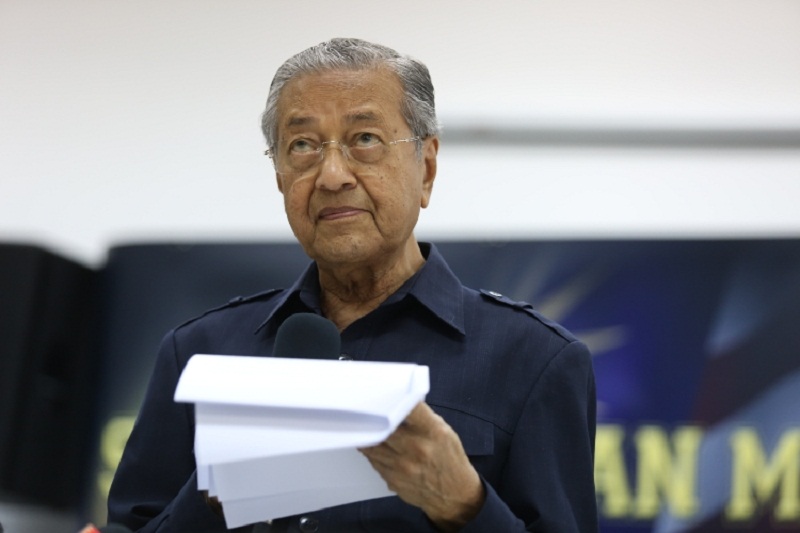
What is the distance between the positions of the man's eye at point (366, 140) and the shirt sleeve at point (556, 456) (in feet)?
1.32

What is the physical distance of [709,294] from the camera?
2707 millimetres

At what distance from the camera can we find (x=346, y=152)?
60.7 inches

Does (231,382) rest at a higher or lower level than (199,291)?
higher

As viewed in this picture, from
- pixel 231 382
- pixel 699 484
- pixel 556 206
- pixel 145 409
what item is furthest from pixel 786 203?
pixel 231 382

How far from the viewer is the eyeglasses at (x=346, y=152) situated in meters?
1.54

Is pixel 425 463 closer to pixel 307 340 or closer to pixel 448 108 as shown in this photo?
pixel 307 340

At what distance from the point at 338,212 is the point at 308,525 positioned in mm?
442

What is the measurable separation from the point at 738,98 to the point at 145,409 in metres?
2.14

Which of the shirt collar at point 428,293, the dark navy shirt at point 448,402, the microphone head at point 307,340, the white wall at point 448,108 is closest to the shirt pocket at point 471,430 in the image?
the dark navy shirt at point 448,402

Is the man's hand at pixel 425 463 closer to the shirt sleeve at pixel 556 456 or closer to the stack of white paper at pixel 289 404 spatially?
the stack of white paper at pixel 289 404

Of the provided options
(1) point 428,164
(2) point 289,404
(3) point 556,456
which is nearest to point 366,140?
(1) point 428,164

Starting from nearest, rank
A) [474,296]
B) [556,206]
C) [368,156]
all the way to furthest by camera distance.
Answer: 1. [368,156]
2. [474,296]
3. [556,206]

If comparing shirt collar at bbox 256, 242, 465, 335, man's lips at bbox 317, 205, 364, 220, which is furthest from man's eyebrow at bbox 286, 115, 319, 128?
shirt collar at bbox 256, 242, 465, 335

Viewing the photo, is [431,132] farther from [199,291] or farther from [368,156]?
Result: [199,291]
